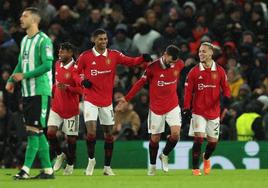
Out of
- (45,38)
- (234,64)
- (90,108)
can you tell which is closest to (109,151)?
(90,108)

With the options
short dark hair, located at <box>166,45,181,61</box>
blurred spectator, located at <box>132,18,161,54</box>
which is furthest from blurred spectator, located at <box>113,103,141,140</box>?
short dark hair, located at <box>166,45,181,61</box>

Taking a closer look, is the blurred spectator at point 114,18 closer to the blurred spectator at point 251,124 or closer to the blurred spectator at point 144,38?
the blurred spectator at point 144,38

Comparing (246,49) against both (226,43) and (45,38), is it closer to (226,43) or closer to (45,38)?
(226,43)

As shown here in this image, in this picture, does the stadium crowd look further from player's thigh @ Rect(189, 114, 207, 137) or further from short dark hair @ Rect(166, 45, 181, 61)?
short dark hair @ Rect(166, 45, 181, 61)

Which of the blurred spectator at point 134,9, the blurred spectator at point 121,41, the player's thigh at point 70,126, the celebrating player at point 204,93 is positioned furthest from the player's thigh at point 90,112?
the blurred spectator at point 134,9

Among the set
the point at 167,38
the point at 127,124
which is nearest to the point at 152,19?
the point at 167,38

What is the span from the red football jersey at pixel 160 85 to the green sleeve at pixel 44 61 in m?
3.30

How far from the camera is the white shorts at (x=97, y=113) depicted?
17.7 metres

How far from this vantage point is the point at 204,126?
18422mm

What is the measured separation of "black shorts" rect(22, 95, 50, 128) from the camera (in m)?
14.9

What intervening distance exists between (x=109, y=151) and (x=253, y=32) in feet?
29.8

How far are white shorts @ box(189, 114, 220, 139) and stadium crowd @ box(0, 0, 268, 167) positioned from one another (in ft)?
11.5

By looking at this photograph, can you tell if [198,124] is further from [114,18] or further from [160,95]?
[114,18]

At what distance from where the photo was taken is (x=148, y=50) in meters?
25.5
